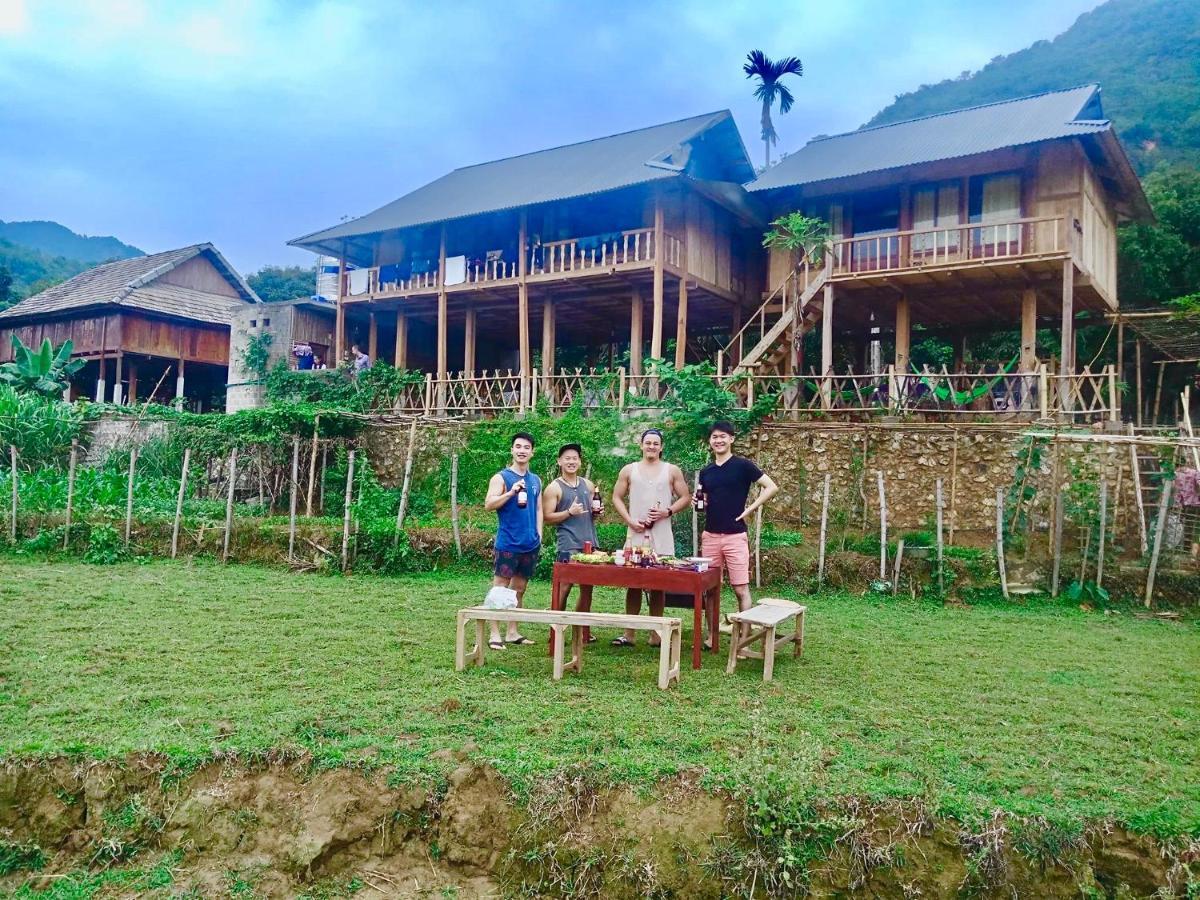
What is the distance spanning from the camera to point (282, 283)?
4303cm

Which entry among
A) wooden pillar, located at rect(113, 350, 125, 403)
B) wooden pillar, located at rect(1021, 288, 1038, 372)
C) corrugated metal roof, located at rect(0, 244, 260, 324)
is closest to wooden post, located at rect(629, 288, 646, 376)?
wooden pillar, located at rect(1021, 288, 1038, 372)

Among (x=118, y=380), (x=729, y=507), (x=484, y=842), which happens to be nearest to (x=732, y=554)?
(x=729, y=507)

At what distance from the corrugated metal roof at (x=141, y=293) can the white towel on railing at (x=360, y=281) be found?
8.04 metres

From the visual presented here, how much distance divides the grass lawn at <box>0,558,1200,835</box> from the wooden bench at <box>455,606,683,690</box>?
0.14m

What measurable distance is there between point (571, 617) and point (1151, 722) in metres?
3.56

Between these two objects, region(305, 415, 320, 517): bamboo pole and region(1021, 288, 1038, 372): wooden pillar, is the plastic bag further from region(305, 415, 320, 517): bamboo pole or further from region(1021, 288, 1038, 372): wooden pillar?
region(1021, 288, 1038, 372): wooden pillar

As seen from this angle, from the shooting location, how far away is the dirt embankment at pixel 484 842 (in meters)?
3.90

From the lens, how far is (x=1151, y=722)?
5125mm

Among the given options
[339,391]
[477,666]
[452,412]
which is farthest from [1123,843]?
[339,391]

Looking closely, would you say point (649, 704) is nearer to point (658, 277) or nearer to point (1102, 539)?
point (1102, 539)

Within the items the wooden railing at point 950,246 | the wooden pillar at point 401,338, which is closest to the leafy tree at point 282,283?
the wooden pillar at point 401,338

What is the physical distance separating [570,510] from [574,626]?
1025 millimetres

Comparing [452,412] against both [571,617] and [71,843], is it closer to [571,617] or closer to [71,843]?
[571,617]

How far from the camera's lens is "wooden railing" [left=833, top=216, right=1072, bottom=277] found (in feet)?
47.3
